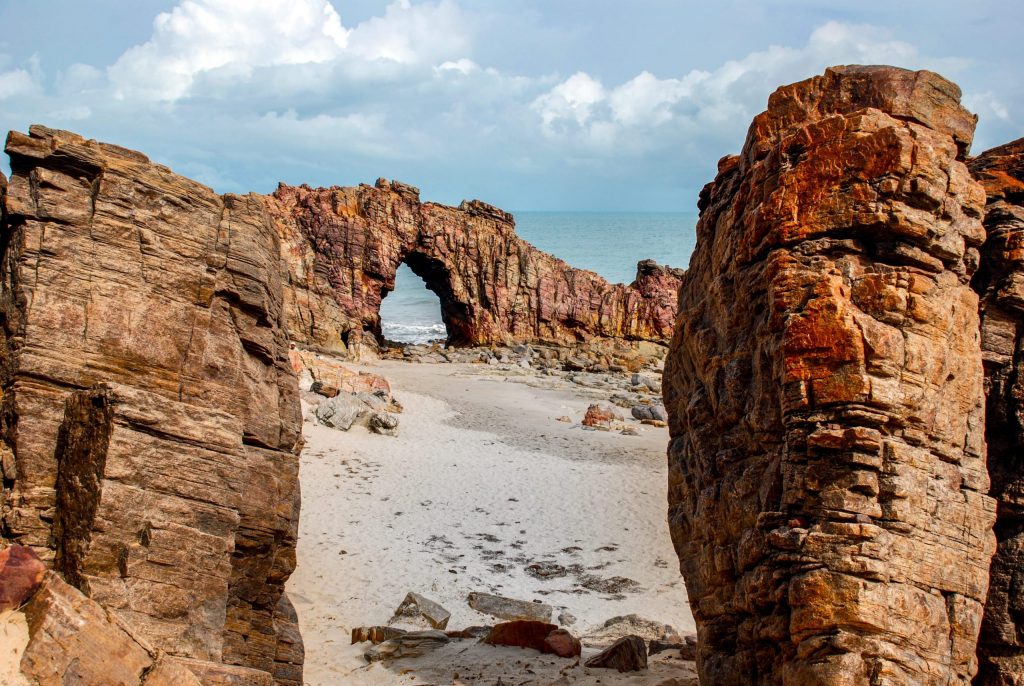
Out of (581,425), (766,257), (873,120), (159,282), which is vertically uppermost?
(873,120)

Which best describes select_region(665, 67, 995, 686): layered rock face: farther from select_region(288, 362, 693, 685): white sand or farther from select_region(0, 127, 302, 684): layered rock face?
select_region(0, 127, 302, 684): layered rock face

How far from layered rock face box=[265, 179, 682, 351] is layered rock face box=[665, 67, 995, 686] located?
34669 millimetres

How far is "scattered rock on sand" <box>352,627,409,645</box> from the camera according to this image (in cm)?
1159

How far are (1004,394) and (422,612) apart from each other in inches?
357

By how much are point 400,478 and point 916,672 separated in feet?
52.8

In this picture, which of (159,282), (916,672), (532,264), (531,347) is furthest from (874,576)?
(532,264)

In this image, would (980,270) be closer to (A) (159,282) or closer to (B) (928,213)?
(B) (928,213)

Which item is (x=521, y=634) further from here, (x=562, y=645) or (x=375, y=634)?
(x=375, y=634)

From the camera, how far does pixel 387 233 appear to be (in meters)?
47.5

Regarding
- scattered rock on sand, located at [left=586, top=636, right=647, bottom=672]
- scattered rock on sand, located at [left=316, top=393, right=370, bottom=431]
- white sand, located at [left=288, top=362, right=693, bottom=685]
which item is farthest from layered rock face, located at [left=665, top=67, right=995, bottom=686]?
Result: scattered rock on sand, located at [left=316, top=393, right=370, bottom=431]

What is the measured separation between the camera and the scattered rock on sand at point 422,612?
1251 centimetres

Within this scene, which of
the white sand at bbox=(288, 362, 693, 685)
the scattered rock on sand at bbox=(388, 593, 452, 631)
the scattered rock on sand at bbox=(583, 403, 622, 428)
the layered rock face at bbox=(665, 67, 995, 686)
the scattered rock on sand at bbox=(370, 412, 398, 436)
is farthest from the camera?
the scattered rock on sand at bbox=(583, 403, 622, 428)

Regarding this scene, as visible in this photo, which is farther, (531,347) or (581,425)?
(531,347)

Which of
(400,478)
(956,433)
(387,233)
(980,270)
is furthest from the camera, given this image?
(387,233)
